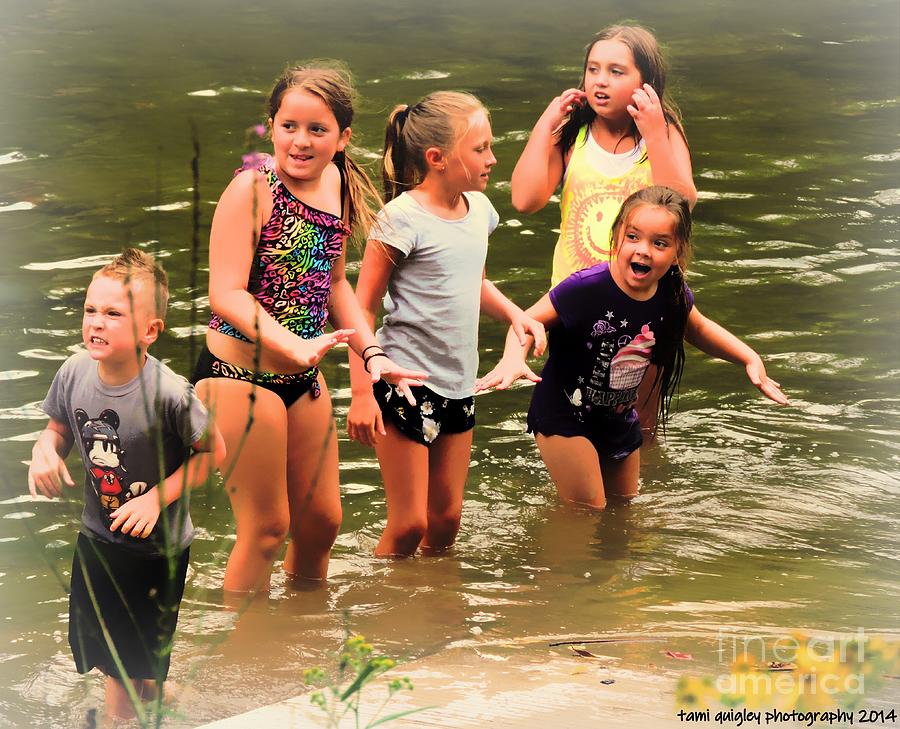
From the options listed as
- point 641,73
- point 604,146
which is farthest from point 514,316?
point 641,73

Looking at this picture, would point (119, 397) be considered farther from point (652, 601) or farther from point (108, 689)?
point (652, 601)

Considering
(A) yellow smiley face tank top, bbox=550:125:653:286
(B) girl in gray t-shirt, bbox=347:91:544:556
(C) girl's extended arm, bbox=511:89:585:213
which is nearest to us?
(B) girl in gray t-shirt, bbox=347:91:544:556

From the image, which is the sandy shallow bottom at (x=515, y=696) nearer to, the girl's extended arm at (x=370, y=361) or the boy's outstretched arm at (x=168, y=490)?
the boy's outstretched arm at (x=168, y=490)

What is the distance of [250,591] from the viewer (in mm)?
4852

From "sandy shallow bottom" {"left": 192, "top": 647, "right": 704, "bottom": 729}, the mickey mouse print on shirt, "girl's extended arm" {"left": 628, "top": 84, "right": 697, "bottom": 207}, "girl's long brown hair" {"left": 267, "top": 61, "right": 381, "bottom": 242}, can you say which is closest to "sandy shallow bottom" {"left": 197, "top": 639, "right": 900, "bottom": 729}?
"sandy shallow bottom" {"left": 192, "top": 647, "right": 704, "bottom": 729}

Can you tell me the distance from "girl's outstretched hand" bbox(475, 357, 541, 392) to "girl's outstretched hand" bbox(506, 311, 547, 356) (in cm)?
10

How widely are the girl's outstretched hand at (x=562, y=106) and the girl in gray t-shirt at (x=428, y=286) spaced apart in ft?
2.73

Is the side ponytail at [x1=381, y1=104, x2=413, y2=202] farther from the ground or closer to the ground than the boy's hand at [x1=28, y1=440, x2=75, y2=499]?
farther from the ground

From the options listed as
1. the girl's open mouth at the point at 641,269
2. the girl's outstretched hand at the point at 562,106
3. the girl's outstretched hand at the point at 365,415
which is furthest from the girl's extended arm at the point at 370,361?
the girl's outstretched hand at the point at 562,106

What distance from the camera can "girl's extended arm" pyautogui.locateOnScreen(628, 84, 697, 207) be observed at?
5.68 meters

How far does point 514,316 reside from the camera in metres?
5.08

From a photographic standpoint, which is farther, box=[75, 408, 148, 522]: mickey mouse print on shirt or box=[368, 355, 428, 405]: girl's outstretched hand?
box=[368, 355, 428, 405]: girl's outstretched hand

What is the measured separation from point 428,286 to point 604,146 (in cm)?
130

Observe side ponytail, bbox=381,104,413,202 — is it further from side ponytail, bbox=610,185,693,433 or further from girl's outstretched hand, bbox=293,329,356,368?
girl's outstretched hand, bbox=293,329,356,368
